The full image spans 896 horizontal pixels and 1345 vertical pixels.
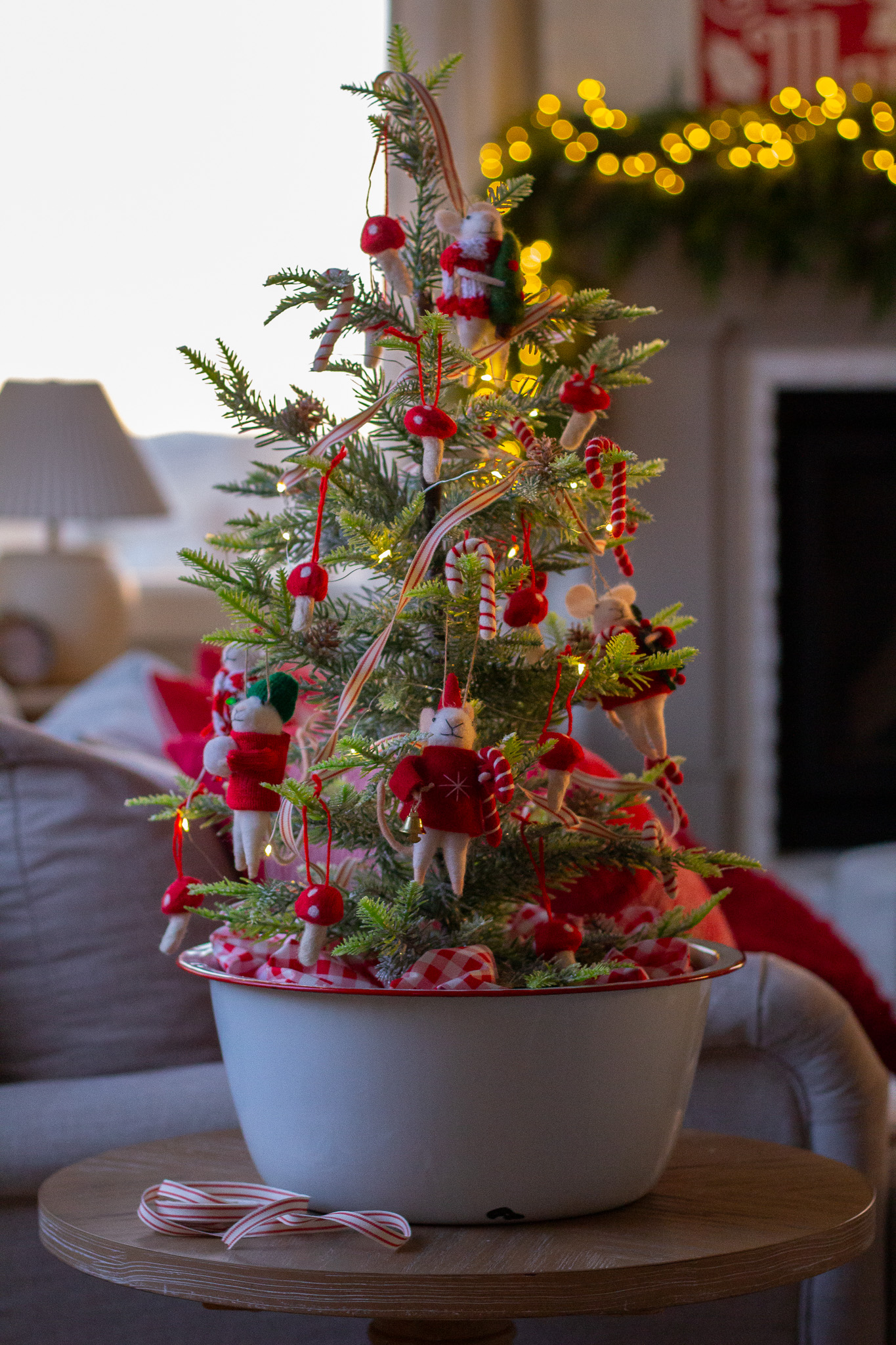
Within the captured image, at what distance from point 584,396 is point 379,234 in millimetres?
145

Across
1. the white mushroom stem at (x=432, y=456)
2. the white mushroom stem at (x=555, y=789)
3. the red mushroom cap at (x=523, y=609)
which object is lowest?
the white mushroom stem at (x=555, y=789)

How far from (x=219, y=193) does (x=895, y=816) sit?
2.55 meters

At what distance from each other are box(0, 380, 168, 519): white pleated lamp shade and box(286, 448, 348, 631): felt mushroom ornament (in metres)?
2.12

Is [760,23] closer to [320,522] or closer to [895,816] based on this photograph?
[895,816]

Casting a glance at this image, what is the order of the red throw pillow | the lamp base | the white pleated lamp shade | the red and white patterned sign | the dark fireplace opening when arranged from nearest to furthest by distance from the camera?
the red throw pillow → the white pleated lamp shade → the lamp base → the red and white patterned sign → the dark fireplace opening

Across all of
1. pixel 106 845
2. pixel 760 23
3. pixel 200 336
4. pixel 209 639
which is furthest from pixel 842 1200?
pixel 760 23

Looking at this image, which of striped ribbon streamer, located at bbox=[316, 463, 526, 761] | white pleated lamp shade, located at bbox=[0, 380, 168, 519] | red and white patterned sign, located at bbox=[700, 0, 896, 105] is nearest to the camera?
striped ribbon streamer, located at bbox=[316, 463, 526, 761]

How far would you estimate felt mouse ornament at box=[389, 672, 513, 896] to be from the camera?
611 mm

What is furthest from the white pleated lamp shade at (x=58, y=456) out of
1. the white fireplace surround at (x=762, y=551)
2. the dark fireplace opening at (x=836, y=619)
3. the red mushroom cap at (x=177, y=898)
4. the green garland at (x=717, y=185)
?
the red mushroom cap at (x=177, y=898)

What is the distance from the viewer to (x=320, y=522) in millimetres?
671

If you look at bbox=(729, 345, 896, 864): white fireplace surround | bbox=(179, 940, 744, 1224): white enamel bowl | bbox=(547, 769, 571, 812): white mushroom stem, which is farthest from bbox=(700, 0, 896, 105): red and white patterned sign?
bbox=(179, 940, 744, 1224): white enamel bowl

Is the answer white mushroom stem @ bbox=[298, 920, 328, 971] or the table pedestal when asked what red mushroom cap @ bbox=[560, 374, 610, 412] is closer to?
white mushroom stem @ bbox=[298, 920, 328, 971]

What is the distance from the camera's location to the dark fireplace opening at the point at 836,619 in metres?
3.66

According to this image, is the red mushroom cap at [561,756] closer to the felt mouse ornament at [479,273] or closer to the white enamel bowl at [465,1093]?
the white enamel bowl at [465,1093]
